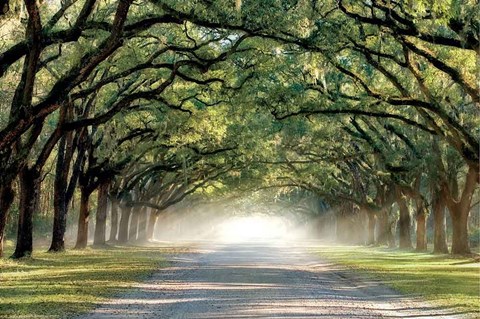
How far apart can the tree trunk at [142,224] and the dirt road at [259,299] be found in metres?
36.5

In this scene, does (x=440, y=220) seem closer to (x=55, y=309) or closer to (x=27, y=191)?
(x=27, y=191)

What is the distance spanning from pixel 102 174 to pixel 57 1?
15.8 m

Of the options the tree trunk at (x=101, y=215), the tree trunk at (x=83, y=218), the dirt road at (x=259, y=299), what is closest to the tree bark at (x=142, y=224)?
the tree trunk at (x=101, y=215)

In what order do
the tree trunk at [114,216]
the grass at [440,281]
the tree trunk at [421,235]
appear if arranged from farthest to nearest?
the tree trunk at [114,216] → the tree trunk at [421,235] → the grass at [440,281]

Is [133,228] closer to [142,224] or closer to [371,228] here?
[142,224]

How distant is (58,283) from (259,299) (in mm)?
5974

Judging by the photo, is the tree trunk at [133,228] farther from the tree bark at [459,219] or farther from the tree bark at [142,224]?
the tree bark at [459,219]

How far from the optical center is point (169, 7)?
54.9 ft

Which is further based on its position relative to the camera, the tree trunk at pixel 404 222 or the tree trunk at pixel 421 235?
the tree trunk at pixel 404 222

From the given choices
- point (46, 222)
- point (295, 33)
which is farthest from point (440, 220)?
point (46, 222)

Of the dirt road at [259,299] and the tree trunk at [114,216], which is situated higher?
the tree trunk at [114,216]

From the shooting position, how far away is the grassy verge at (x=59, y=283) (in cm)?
1298

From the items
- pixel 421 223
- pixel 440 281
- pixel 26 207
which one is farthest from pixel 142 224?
pixel 440 281

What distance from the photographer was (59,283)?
17.8 m
